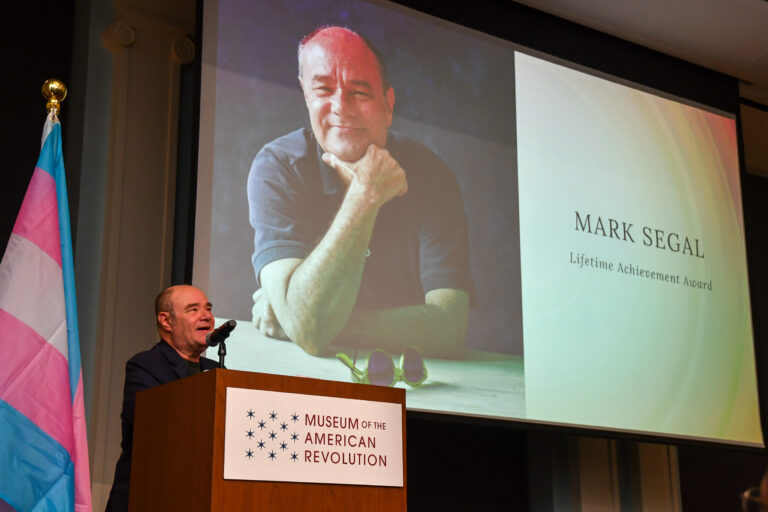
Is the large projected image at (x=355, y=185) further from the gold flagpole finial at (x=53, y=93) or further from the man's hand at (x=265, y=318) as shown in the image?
the gold flagpole finial at (x=53, y=93)

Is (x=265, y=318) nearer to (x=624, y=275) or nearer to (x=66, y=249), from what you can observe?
(x=66, y=249)

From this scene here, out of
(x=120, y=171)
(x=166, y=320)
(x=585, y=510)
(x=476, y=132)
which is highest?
(x=476, y=132)

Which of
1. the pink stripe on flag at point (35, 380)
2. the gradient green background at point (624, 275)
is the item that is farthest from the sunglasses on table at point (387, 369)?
the pink stripe on flag at point (35, 380)

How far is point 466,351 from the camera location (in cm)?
448

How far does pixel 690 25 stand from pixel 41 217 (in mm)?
4061

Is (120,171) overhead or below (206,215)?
overhead

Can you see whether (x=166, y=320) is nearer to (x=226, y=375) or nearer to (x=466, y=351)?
(x=226, y=375)

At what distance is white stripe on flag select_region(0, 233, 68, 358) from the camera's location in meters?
2.87

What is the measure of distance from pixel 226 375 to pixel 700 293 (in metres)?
3.89

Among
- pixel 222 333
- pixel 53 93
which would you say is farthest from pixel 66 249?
pixel 222 333

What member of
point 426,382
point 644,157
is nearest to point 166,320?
point 426,382

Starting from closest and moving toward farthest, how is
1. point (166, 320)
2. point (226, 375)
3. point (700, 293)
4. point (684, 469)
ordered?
point (226, 375)
point (166, 320)
point (700, 293)
point (684, 469)

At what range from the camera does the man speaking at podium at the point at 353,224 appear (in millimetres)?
4098

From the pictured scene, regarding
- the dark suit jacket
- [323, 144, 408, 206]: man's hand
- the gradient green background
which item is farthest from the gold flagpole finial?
the gradient green background
